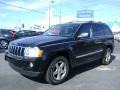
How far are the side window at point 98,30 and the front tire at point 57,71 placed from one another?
7.04 ft

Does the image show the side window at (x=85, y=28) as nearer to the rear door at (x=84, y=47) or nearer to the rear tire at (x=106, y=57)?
the rear door at (x=84, y=47)

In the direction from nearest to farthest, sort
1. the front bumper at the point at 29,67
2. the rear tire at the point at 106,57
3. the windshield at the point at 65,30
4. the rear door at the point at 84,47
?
the front bumper at the point at 29,67 → the rear door at the point at 84,47 → the windshield at the point at 65,30 → the rear tire at the point at 106,57

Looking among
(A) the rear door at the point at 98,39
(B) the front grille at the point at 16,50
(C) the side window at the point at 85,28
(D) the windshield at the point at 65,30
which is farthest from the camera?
(A) the rear door at the point at 98,39

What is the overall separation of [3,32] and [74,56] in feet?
44.2

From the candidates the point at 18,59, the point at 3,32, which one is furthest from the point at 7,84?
the point at 3,32

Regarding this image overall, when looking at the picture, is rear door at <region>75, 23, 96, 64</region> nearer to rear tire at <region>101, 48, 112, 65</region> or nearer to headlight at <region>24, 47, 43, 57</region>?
rear tire at <region>101, 48, 112, 65</region>

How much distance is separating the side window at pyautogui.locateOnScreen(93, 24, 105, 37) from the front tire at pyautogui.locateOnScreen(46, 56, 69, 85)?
2147 mm

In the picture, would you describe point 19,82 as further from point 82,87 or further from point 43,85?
point 82,87

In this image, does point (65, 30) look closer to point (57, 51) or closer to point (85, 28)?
point (85, 28)

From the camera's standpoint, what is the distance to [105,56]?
877 centimetres

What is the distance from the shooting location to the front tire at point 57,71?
586 cm

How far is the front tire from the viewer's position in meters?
5.86

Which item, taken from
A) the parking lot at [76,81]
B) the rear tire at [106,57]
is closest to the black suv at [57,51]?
the parking lot at [76,81]

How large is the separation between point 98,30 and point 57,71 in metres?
2.95
